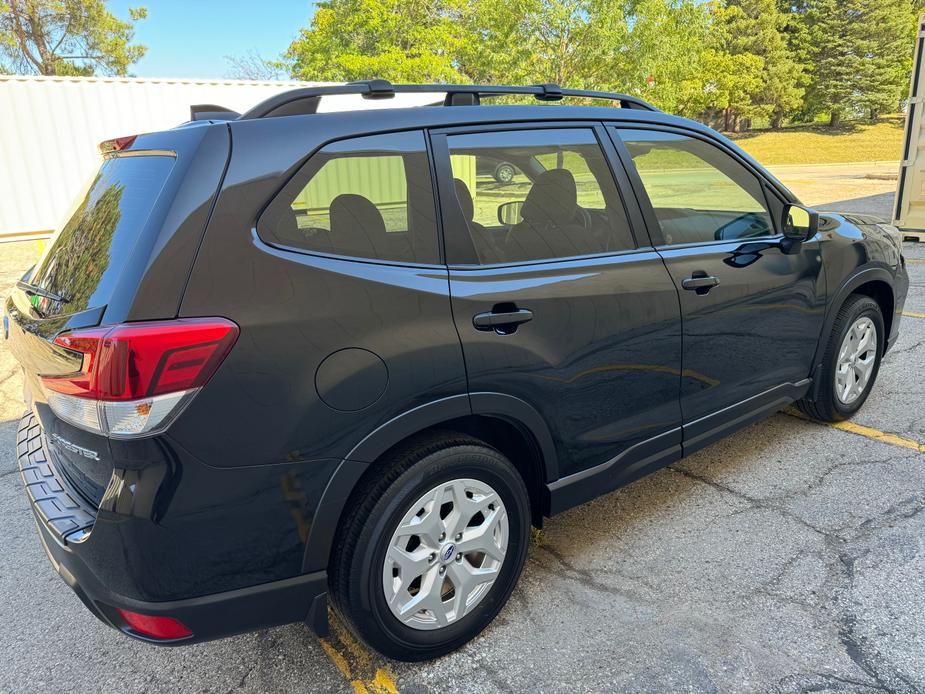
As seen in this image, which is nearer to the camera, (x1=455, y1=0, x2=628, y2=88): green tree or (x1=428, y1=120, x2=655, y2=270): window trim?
(x1=428, y1=120, x2=655, y2=270): window trim

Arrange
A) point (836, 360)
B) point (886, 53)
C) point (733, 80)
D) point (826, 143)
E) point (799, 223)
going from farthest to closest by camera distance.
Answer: point (886, 53) → point (733, 80) → point (826, 143) → point (836, 360) → point (799, 223)

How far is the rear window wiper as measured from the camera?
2.00 meters

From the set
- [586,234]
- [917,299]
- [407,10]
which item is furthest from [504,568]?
[407,10]

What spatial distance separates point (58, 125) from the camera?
39.1 feet

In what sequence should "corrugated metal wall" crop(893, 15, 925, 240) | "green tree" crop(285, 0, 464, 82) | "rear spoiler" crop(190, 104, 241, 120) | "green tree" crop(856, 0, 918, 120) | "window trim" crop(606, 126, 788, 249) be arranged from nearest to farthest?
"rear spoiler" crop(190, 104, 241, 120) → "window trim" crop(606, 126, 788, 249) → "corrugated metal wall" crop(893, 15, 925, 240) → "green tree" crop(285, 0, 464, 82) → "green tree" crop(856, 0, 918, 120)

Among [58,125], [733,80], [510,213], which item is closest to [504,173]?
[510,213]

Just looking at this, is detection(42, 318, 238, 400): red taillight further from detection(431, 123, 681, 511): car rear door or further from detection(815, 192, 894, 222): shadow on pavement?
detection(815, 192, 894, 222): shadow on pavement

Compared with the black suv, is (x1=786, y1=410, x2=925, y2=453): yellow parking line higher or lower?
lower

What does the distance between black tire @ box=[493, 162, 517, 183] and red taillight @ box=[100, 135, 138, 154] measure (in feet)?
4.08

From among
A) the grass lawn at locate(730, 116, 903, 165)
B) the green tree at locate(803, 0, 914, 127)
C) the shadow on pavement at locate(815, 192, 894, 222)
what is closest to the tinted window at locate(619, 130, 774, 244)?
the shadow on pavement at locate(815, 192, 894, 222)

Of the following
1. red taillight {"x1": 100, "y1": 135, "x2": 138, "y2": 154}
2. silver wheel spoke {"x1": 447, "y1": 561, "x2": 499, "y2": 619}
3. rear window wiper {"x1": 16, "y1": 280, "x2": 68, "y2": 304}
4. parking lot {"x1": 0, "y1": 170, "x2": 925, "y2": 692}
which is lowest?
parking lot {"x1": 0, "y1": 170, "x2": 925, "y2": 692}

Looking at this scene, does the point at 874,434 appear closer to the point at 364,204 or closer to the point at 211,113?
the point at 364,204

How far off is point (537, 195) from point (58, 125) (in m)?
12.3

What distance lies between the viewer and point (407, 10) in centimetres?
3055
